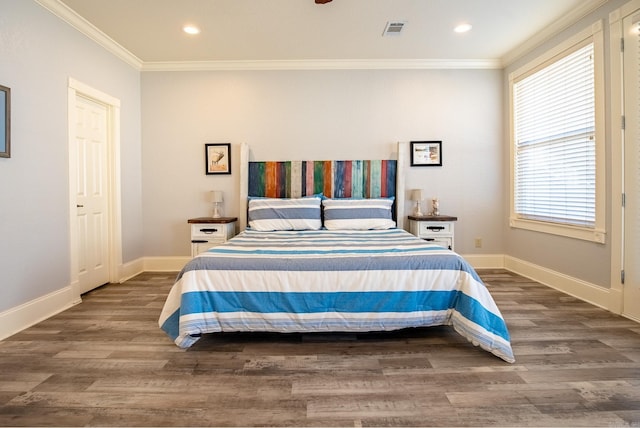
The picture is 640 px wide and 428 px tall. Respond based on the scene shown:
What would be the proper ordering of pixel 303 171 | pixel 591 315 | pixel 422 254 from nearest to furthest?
pixel 422 254, pixel 591 315, pixel 303 171

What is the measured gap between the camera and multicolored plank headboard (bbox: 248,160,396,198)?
4.11m

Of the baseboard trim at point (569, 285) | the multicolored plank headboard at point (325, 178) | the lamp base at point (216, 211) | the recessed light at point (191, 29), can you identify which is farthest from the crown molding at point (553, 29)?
the lamp base at point (216, 211)

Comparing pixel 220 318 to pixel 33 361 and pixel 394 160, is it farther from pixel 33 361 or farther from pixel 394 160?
pixel 394 160

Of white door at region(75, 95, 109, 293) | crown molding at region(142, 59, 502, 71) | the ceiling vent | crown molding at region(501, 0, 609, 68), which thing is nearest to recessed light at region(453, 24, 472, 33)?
the ceiling vent

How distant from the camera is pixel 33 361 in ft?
6.35

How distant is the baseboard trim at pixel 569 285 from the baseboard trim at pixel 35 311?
15.7 ft

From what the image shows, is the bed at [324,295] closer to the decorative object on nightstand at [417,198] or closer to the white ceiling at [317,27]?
the decorative object on nightstand at [417,198]

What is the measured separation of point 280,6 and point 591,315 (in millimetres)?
3759

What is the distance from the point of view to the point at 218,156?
4121mm

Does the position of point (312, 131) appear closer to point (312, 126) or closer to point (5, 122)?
point (312, 126)

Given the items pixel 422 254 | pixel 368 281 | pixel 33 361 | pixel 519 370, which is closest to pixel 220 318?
pixel 368 281

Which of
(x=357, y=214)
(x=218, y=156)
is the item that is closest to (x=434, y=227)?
(x=357, y=214)

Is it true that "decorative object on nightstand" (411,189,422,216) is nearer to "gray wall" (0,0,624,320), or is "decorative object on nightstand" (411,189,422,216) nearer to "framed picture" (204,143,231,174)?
"gray wall" (0,0,624,320)

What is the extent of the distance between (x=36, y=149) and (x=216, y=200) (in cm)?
175
